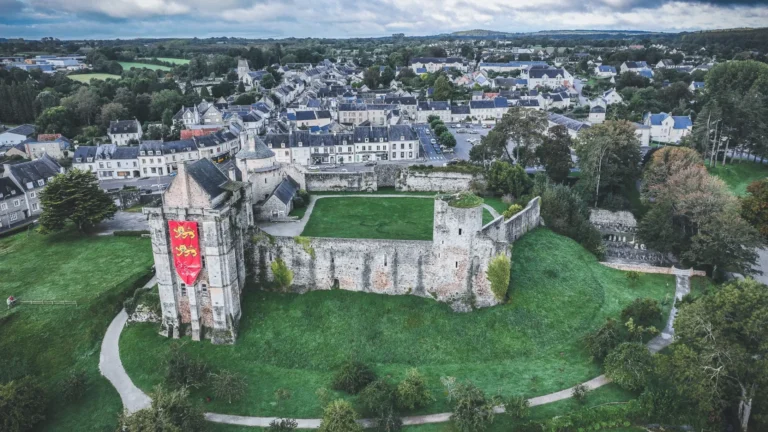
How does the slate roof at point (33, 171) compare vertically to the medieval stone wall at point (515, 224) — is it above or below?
above

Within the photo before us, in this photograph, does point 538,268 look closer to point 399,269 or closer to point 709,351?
point 399,269

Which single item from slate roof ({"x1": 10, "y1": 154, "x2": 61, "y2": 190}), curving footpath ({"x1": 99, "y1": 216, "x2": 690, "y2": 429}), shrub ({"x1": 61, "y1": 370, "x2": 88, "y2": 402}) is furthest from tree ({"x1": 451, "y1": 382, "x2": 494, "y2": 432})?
slate roof ({"x1": 10, "y1": 154, "x2": 61, "y2": 190})

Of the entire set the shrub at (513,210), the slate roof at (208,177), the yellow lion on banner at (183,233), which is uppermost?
the slate roof at (208,177)

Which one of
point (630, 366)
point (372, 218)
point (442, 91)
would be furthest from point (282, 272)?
point (442, 91)

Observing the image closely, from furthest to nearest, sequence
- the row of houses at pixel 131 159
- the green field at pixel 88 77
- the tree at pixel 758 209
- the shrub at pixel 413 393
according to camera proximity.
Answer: the green field at pixel 88 77, the row of houses at pixel 131 159, the tree at pixel 758 209, the shrub at pixel 413 393

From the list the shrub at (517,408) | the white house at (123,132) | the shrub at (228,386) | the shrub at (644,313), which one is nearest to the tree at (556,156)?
the shrub at (644,313)

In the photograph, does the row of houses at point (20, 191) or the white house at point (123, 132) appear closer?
the row of houses at point (20, 191)

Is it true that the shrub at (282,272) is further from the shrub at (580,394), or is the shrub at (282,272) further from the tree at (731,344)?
the tree at (731,344)

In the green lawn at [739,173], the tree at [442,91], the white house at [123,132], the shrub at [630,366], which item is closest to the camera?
the shrub at [630,366]
